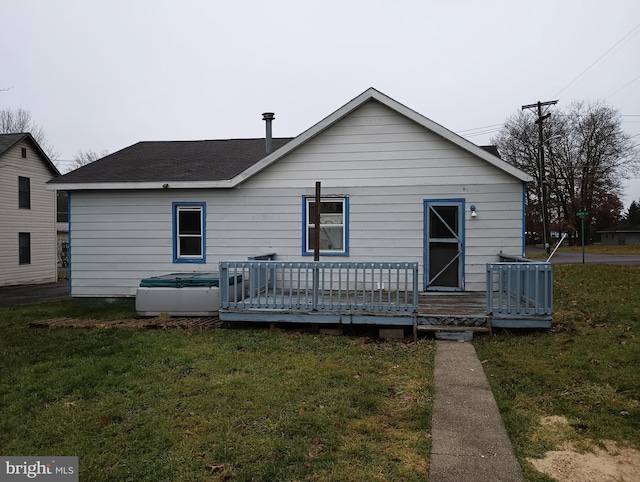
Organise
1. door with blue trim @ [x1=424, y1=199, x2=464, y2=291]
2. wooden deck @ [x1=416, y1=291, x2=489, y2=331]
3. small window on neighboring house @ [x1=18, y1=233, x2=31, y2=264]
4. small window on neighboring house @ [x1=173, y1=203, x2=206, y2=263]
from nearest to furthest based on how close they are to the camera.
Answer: wooden deck @ [x1=416, y1=291, x2=489, y2=331] < door with blue trim @ [x1=424, y1=199, x2=464, y2=291] < small window on neighboring house @ [x1=173, y1=203, x2=206, y2=263] < small window on neighboring house @ [x1=18, y1=233, x2=31, y2=264]

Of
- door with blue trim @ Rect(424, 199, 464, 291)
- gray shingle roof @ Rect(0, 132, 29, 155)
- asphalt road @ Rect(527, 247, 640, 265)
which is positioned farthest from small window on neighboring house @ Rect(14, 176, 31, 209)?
asphalt road @ Rect(527, 247, 640, 265)

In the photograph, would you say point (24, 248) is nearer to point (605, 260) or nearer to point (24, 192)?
point (24, 192)

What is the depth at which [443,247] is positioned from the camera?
10062 millimetres

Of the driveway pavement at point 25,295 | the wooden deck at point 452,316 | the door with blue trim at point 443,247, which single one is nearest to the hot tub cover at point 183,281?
the wooden deck at point 452,316

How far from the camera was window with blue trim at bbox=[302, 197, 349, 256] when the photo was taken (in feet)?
33.8

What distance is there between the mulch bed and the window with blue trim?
2.87m

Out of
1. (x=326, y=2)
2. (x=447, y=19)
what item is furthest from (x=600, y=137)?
(x=326, y=2)

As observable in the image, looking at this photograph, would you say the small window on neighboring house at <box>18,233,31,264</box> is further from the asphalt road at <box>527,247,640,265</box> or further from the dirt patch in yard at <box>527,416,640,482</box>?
the asphalt road at <box>527,247,640,265</box>

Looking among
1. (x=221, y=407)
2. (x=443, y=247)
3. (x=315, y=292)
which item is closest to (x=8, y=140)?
(x=315, y=292)

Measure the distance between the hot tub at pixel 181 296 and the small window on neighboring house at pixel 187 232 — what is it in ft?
5.12

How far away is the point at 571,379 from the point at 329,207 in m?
6.28

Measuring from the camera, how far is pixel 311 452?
3670 mm

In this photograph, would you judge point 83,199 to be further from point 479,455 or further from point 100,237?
point 479,455

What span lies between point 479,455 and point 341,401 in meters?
1.56
